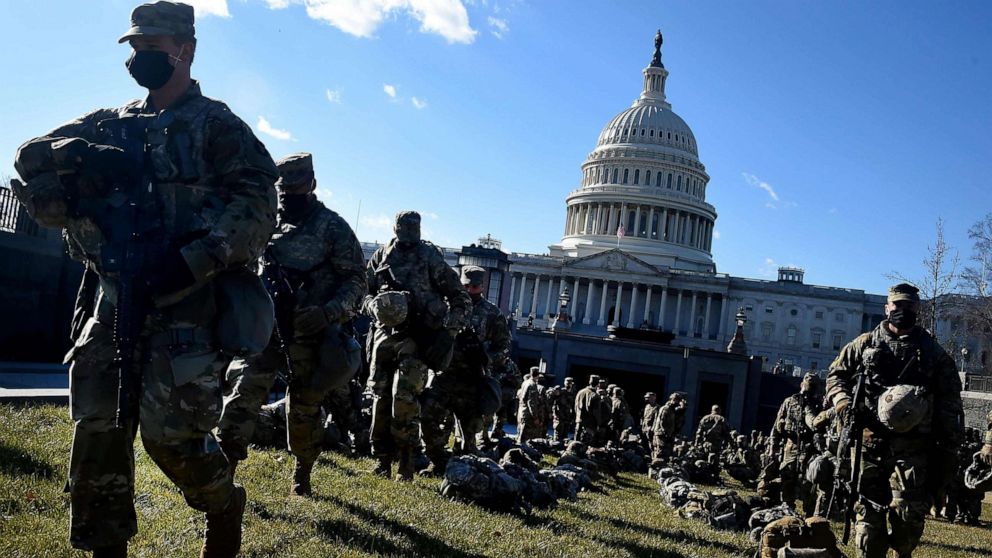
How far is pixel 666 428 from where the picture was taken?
1886 centimetres

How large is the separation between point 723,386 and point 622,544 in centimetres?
2732

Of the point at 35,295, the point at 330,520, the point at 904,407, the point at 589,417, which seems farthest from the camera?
the point at 589,417

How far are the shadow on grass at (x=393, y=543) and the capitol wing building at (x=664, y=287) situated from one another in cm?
8981

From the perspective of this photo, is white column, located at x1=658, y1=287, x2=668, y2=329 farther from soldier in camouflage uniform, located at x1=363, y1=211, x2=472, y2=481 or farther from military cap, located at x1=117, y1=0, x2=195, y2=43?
military cap, located at x1=117, y1=0, x2=195, y2=43

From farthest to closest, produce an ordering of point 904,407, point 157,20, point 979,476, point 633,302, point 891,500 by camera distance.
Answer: point 633,302 < point 979,476 < point 891,500 < point 904,407 < point 157,20

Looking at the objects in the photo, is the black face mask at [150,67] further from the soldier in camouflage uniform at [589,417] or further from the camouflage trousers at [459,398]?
the soldier in camouflage uniform at [589,417]

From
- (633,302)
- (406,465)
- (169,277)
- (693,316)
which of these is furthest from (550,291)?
(169,277)

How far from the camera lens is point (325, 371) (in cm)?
614

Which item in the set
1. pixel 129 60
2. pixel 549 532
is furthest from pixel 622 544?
pixel 129 60

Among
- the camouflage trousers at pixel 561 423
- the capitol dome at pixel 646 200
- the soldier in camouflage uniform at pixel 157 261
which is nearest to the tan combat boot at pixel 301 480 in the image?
the soldier in camouflage uniform at pixel 157 261

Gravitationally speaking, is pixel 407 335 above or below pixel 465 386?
above

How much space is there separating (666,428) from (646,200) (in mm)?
95599

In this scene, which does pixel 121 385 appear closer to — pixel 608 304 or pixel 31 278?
pixel 31 278

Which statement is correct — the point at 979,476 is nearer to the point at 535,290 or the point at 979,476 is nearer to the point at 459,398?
the point at 459,398
